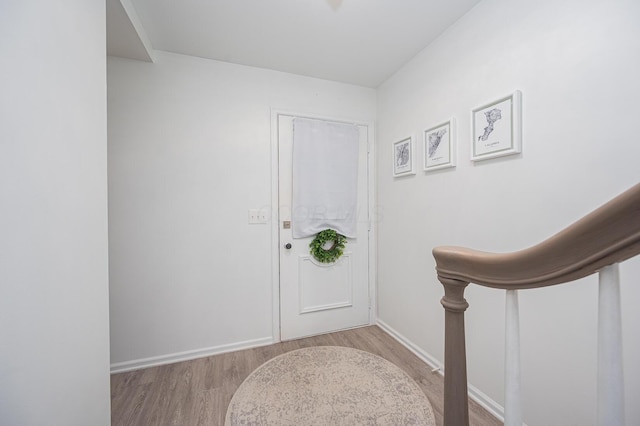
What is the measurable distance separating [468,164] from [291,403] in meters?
1.74

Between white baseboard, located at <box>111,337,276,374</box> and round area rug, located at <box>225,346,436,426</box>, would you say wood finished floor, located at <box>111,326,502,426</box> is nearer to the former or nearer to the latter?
A: white baseboard, located at <box>111,337,276,374</box>

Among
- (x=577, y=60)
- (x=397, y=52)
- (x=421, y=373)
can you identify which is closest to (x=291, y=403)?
(x=421, y=373)

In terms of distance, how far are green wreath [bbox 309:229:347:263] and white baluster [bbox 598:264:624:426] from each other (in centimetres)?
207

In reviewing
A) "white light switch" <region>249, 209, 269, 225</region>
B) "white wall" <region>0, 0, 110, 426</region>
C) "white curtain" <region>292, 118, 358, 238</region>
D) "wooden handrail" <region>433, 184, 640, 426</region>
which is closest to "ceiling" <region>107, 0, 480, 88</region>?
"white curtain" <region>292, 118, 358, 238</region>

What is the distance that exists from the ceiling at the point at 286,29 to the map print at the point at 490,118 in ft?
2.34

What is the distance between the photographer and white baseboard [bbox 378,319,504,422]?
58.2 inches

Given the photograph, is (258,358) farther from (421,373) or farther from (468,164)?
(468,164)

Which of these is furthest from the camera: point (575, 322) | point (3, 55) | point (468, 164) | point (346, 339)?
point (346, 339)

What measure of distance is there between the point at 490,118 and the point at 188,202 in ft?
7.24

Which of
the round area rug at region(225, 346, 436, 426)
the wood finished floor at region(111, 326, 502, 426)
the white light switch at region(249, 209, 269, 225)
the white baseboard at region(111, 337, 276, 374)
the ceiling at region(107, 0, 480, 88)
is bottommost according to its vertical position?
the wood finished floor at region(111, 326, 502, 426)

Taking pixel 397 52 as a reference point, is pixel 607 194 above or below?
below

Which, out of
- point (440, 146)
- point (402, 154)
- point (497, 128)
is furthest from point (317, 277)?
point (497, 128)

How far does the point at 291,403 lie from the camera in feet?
4.23

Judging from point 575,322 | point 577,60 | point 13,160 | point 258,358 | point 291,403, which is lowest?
point 258,358
